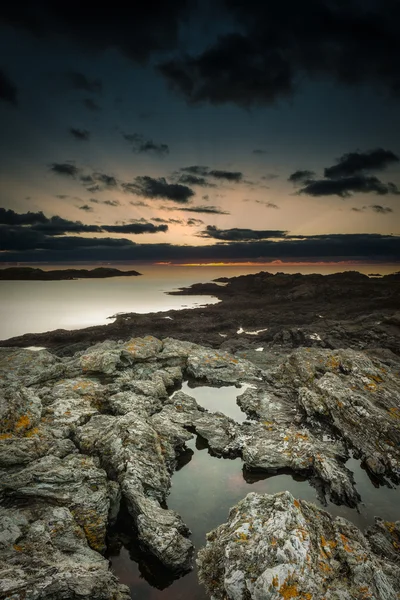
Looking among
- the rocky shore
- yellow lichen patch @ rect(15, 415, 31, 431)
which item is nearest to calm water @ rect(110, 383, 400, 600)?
yellow lichen patch @ rect(15, 415, 31, 431)

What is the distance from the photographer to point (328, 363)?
754 inches

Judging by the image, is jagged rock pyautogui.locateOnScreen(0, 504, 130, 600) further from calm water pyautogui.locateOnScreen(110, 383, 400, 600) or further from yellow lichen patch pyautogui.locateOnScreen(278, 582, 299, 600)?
yellow lichen patch pyautogui.locateOnScreen(278, 582, 299, 600)

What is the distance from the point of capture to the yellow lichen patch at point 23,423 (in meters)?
10.9

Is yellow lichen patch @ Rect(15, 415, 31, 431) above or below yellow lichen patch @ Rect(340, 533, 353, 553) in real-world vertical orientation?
above

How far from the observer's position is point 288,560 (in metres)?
5.93

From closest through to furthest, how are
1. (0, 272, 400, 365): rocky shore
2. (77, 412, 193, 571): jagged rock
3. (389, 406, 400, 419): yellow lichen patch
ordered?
(77, 412, 193, 571): jagged rock → (389, 406, 400, 419): yellow lichen patch → (0, 272, 400, 365): rocky shore

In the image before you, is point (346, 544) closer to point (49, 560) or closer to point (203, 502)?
point (203, 502)

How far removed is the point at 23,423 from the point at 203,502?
743 cm

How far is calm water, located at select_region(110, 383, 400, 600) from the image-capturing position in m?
7.30

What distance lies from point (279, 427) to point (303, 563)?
8216 millimetres

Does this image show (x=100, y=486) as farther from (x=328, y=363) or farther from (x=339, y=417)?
(x=328, y=363)

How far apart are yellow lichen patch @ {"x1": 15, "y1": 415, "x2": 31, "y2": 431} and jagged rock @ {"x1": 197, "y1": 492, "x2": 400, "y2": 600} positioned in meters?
7.94

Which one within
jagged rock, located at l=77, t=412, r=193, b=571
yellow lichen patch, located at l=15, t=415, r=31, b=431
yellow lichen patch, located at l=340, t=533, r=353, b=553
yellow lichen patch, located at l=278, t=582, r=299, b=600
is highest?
yellow lichen patch, located at l=278, t=582, r=299, b=600

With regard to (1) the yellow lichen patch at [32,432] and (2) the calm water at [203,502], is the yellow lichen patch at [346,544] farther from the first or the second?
(1) the yellow lichen patch at [32,432]
